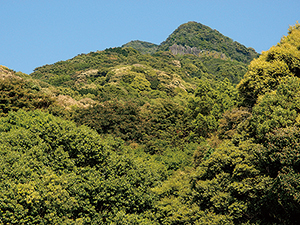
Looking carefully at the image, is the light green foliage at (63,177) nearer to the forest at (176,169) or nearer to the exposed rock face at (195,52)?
the forest at (176,169)

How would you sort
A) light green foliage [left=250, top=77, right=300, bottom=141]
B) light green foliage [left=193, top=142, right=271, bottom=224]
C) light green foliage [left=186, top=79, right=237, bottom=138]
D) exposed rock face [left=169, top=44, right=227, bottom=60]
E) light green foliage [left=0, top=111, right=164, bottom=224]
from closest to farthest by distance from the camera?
light green foliage [left=250, top=77, right=300, bottom=141] < light green foliage [left=193, top=142, right=271, bottom=224] < light green foliage [left=0, top=111, right=164, bottom=224] < light green foliage [left=186, top=79, right=237, bottom=138] < exposed rock face [left=169, top=44, right=227, bottom=60]

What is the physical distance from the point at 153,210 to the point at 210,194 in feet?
14.4

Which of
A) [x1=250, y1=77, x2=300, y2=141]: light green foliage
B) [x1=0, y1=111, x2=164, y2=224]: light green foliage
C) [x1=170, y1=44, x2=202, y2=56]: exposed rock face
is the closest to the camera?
[x1=250, y1=77, x2=300, y2=141]: light green foliage

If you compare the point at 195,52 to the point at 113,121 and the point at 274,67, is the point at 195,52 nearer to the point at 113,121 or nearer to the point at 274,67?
the point at 113,121

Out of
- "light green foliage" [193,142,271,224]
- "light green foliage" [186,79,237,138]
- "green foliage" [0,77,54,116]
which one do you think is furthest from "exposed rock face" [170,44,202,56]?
"light green foliage" [193,142,271,224]

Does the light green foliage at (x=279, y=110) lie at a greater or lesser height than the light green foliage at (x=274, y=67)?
lesser

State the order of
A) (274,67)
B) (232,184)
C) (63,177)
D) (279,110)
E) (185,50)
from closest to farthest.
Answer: (279,110) → (232,184) → (63,177) → (274,67) → (185,50)

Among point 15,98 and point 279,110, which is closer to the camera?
point 279,110

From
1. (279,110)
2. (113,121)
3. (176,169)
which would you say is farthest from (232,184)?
(113,121)

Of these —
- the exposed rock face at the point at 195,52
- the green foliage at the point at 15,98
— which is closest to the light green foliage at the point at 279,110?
the green foliage at the point at 15,98

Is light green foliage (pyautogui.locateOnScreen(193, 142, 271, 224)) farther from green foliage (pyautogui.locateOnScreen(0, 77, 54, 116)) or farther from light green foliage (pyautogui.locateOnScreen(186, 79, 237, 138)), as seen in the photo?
green foliage (pyautogui.locateOnScreen(0, 77, 54, 116))

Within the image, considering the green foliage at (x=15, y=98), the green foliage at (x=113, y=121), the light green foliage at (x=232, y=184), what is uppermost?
the green foliage at (x=15, y=98)

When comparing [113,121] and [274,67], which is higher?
[274,67]

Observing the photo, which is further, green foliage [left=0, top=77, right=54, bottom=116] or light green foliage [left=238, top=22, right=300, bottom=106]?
green foliage [left=0, top=77, right=54, bottom=116]
